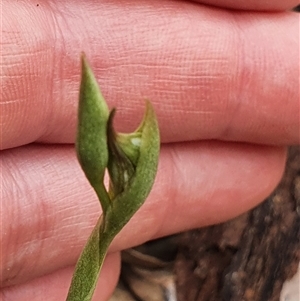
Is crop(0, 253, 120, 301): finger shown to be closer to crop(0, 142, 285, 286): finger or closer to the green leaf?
crop(0, 142, 285, 286): finger

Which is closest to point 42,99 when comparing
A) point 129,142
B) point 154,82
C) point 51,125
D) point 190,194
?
point 51,125

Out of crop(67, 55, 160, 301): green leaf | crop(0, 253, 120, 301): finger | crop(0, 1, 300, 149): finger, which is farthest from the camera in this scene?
crop(0, 253, 120, 301): finger

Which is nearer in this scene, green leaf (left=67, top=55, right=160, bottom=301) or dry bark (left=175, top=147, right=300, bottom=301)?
green leaf (left=67, top=55, right=160, bottom=301)

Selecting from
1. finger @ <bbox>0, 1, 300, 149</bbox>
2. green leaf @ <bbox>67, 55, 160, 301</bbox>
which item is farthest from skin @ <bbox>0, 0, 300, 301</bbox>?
green leaf @ <bbox>67, 55, 160, 301</bbox>

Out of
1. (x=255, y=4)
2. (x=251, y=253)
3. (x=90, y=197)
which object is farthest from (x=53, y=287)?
(x=255, y=4)

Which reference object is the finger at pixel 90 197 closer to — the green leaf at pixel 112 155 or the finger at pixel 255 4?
the finger at pixel 255 4

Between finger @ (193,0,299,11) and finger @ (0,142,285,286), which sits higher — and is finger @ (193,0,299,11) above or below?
above

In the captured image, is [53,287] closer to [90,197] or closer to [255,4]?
[90,197]
